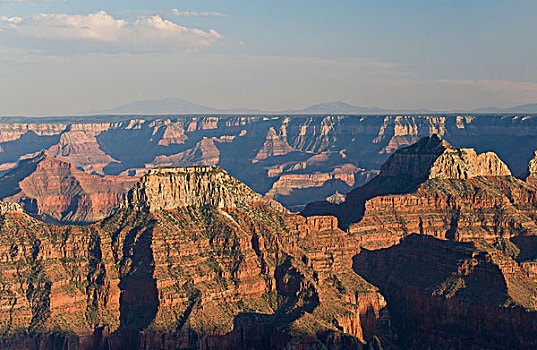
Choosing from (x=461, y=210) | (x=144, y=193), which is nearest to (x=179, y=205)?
(x=144, y=193)

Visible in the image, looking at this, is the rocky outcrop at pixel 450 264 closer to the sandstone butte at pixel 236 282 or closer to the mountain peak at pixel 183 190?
the sandstone butte at pixel 236 282

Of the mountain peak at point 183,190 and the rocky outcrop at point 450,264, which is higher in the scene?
the mountain peak at point 183,190

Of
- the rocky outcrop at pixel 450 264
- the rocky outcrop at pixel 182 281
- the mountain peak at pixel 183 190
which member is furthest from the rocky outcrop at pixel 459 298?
the mountain peak at pixel 183 190

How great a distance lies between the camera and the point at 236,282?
154 m

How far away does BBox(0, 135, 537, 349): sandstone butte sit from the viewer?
14212 centimetres

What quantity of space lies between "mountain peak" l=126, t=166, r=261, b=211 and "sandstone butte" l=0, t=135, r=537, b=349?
22cm

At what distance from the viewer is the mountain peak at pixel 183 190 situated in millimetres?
168125

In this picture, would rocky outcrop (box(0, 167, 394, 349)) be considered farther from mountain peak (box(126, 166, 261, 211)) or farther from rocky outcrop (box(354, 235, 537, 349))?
rocky outcrop (box(354, 235, 537, 349))

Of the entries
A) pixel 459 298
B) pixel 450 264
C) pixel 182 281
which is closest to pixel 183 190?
pixel 182 281

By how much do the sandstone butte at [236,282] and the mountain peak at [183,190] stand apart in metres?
0.22

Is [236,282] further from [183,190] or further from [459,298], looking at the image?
A: [459,298]

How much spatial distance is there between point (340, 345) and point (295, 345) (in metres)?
6.58

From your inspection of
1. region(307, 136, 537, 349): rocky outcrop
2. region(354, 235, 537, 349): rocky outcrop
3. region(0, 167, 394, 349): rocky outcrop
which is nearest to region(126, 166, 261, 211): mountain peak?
region(0, 167, 394, 349): rocky outcrop

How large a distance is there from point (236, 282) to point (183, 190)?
81.6 feet
